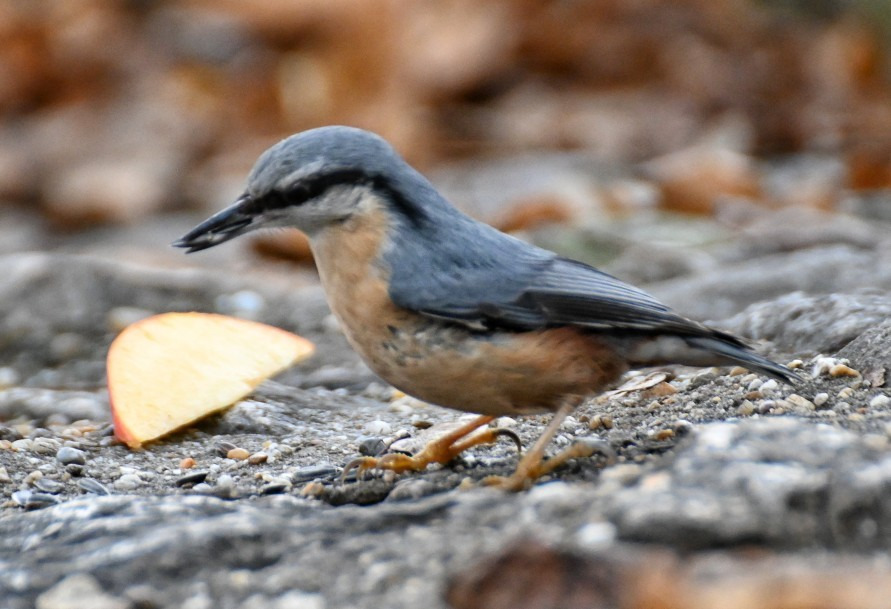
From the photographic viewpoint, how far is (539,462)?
2.33 metres

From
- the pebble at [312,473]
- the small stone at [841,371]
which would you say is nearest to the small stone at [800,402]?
the small stone at [841,371]

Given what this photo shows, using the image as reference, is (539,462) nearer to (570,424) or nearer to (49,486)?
(570,424)

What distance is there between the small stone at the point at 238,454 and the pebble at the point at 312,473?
0.73ft

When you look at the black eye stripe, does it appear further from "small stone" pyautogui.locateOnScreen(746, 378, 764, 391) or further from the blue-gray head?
"small stone" pyautogui.locateOnScreen(746, 378, 764, 391)

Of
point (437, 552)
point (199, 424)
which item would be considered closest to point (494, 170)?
point (199, 424)

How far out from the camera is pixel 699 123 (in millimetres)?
7844

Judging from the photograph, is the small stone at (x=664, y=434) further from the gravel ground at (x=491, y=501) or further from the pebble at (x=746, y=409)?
the pebble at (x=746, y=409)

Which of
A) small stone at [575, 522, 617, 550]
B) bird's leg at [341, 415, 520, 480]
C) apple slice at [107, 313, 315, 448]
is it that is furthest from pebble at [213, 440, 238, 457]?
small stone at [575, 522, 617, 550]

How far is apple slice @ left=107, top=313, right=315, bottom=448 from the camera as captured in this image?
300 centimetres

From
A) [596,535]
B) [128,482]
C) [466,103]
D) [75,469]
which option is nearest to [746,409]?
[596,535]

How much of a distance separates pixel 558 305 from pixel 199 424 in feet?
3.57

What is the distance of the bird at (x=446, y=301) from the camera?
2439mm

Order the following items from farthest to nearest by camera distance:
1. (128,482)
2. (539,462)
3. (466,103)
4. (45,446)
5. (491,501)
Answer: (466,103) → (45,446) → (128,482) → (539,462) → (491,501)

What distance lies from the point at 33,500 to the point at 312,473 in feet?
1.78
